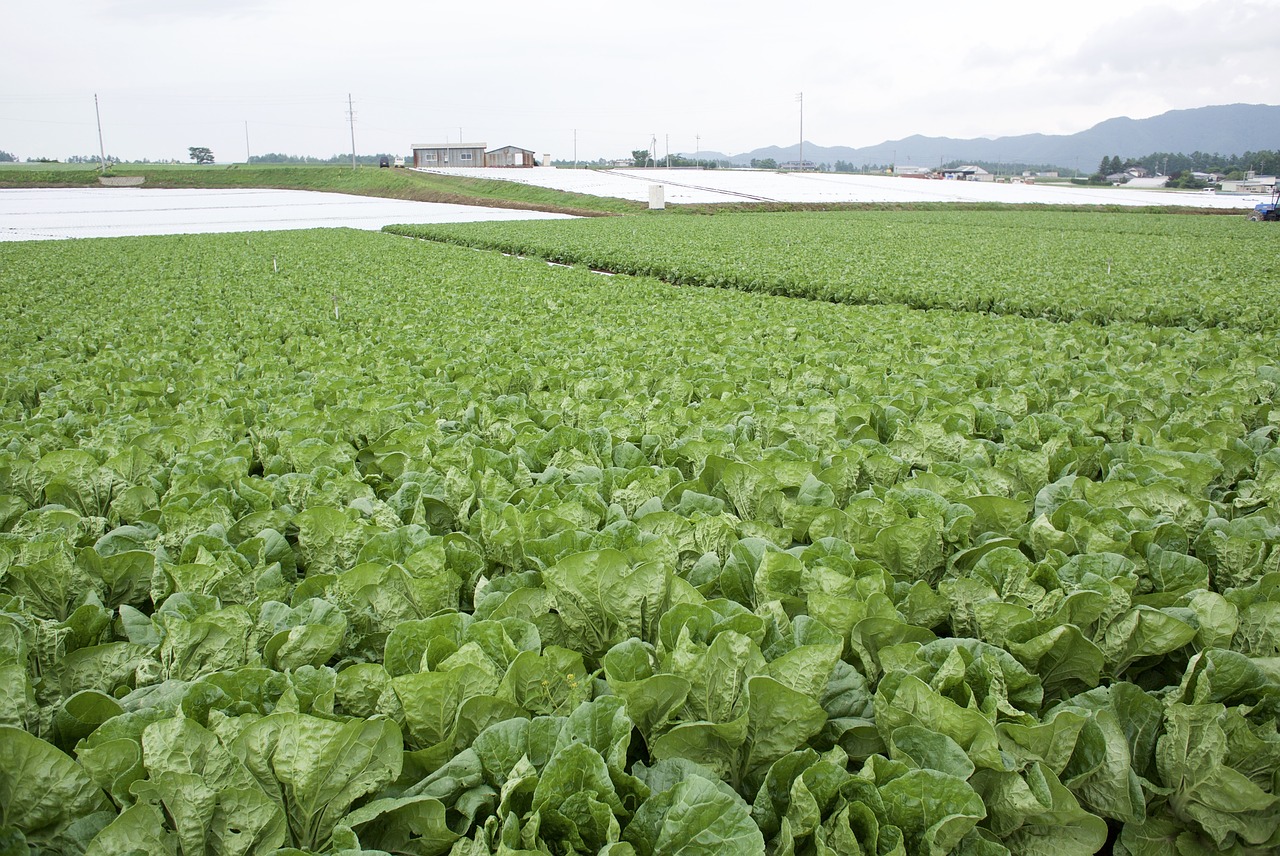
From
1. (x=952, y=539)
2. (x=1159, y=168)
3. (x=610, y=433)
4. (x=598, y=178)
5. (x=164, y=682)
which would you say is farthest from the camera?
(x=1159, y=168)

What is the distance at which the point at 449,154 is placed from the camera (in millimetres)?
88812

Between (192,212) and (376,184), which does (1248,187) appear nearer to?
(376,184)

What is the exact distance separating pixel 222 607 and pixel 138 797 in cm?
107

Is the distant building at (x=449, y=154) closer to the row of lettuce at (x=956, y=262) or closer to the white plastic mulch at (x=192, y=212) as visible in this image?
the white plastic mulch at (x=192, y=212)

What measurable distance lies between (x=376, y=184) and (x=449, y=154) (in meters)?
25.7

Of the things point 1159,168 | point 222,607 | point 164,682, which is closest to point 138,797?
point 164,682

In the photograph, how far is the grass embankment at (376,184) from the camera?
2093 inches

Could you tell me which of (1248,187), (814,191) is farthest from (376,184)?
(1248,187)

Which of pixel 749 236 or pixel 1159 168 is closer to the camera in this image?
pixel 749 236

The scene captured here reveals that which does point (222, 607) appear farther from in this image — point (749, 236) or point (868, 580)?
point (749, 236)

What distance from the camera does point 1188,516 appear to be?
3480 millimetres

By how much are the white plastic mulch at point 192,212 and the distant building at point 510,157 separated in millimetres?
31053

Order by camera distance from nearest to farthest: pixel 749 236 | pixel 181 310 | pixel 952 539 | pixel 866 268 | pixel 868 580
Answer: pixel 868 580
pixel 952 539
pixel 181 310
pixel 866 268
pixel 749 236

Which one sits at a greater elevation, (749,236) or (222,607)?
(749,236)
